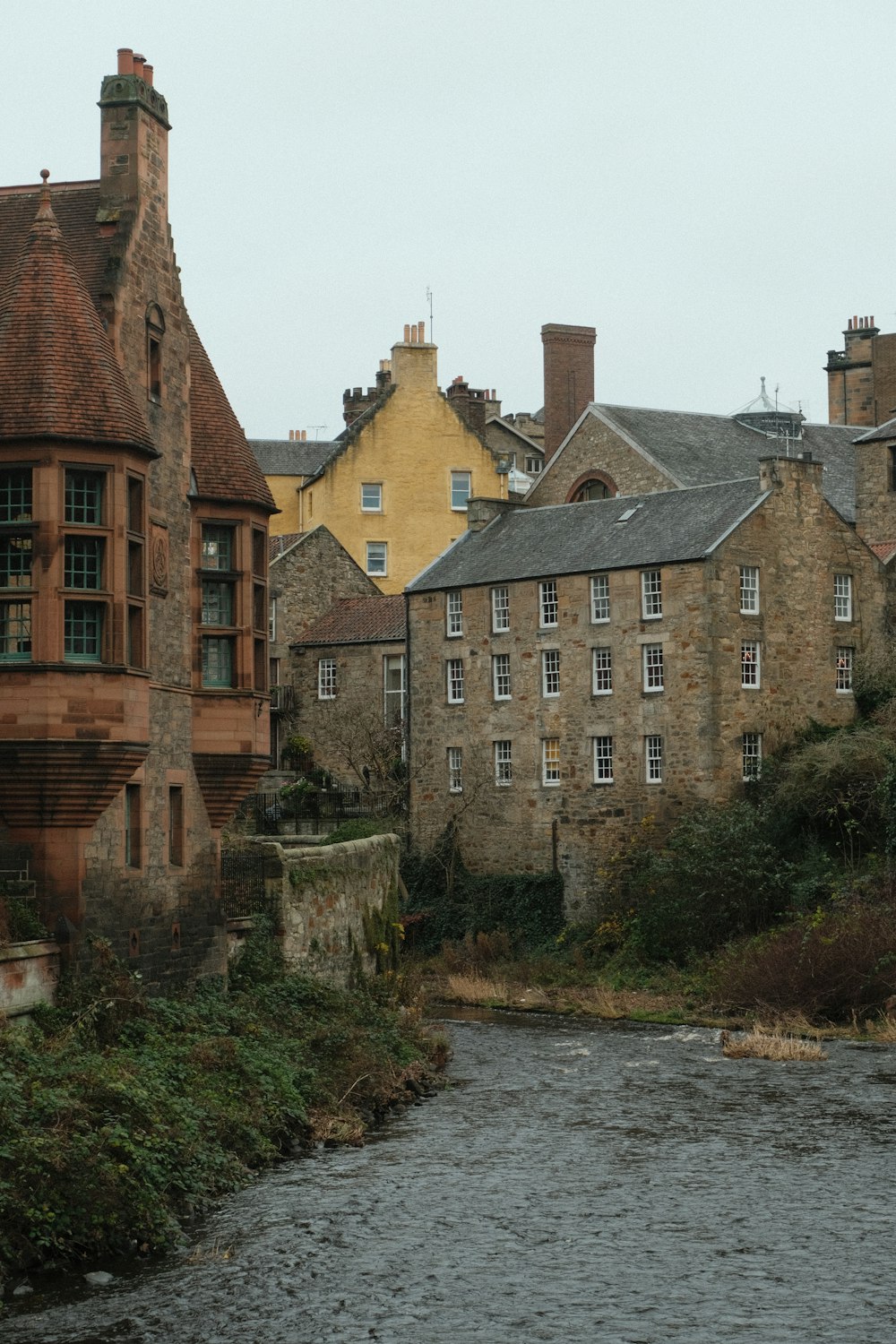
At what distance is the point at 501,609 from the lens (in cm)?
5362

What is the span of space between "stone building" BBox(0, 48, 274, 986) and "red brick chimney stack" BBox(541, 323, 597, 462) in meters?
36.0

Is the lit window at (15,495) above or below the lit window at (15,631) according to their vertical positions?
above

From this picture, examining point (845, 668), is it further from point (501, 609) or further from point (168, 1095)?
point (168, 1095)

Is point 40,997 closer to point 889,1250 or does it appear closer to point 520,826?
point 889,1250

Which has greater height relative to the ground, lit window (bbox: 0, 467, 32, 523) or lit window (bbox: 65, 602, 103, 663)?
lit window (bbox: 0, 467, 32, 523)

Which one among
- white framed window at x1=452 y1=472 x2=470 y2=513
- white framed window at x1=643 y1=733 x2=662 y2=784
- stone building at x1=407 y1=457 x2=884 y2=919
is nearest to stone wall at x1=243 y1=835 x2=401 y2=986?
white framed window at x1=643 y1=733 x2=662 y2=784

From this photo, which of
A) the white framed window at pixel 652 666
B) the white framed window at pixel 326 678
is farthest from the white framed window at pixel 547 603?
the white framed window at pixel 326 678

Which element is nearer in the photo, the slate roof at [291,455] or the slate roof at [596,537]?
the slate roof at [596,537]

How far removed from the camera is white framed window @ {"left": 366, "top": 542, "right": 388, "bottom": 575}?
72.1m

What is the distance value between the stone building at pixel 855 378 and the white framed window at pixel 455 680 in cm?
2233

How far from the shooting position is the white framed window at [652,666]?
4962 cm

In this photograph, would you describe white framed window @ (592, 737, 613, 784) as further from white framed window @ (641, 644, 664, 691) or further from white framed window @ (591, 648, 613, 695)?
white framed window @ (641, 644, 664, 691)

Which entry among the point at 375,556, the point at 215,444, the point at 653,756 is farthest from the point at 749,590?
the point at 375,556

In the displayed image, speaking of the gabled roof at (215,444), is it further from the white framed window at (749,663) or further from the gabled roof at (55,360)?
the white framed window at (749,663)
